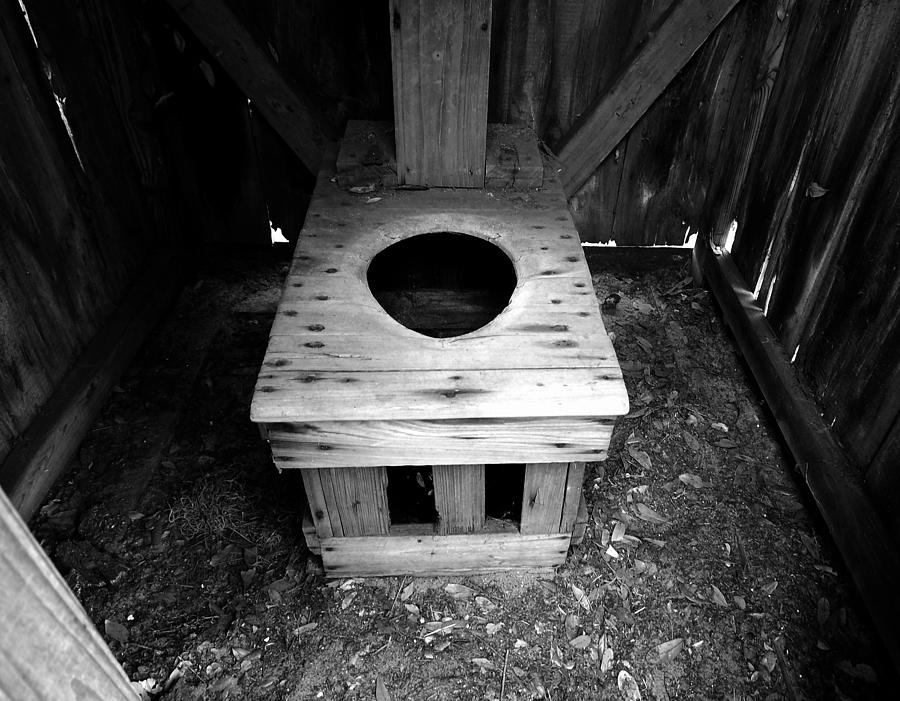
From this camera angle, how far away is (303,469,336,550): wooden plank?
1792 mm

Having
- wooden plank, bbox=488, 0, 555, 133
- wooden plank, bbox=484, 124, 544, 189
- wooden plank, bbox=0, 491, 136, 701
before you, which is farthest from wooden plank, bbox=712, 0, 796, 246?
wooden plank, bbox=0, 491, 136, 701

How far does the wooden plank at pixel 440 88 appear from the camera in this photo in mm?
2041

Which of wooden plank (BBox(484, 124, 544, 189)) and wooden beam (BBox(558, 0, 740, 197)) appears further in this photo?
wooden beam (BBox(558, 0, 740, 197))

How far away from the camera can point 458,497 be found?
1897 mm

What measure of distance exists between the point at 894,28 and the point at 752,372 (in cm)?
131

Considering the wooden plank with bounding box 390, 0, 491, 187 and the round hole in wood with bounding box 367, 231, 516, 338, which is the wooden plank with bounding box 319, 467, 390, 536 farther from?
the wooden plank with bounding box 390, 0, 491, 187

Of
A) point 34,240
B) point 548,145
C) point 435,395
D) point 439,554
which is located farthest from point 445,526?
point 548,145

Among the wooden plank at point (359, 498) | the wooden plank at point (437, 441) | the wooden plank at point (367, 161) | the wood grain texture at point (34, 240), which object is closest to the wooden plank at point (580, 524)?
the wooden plank at point (437, 441)

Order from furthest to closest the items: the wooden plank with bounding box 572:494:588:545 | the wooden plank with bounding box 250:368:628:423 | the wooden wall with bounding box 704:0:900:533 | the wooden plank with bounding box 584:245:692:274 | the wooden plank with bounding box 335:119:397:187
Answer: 1. the wooden plank with bounding box 584:245:692:274
2. the wooden plank with bounding box 335:119:397:187
3. the wooden plank with bounding box 572:494:588:545
4. the wooden wall with bounding box 704:0:900:533
5. the wooden plank with bounding box 250:368:628:423

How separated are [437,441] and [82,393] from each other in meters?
1.52

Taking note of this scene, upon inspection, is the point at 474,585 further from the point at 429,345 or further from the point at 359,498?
the point at 429,345

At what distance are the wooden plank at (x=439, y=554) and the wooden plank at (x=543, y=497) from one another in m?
0.05

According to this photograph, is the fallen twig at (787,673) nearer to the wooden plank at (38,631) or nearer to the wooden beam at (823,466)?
the wooden beam at (823,466)

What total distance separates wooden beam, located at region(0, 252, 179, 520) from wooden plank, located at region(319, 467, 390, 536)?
0.98 meters
